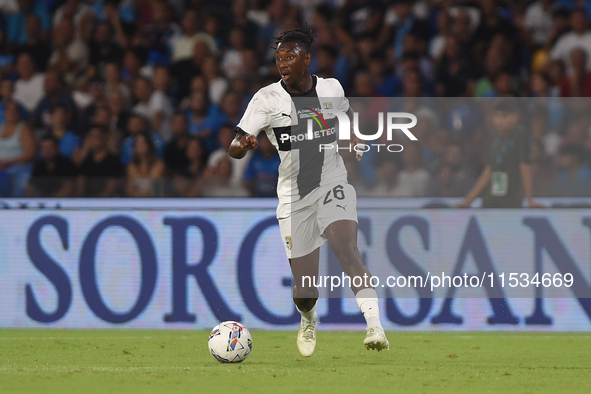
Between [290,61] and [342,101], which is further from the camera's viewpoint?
[342,101]

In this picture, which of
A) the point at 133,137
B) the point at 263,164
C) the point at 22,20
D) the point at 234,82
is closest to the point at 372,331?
the point at 263,164

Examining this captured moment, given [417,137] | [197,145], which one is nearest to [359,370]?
[417,137]

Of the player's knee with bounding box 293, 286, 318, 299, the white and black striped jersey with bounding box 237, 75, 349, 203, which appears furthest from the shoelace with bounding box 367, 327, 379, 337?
the white and black striped jersey with bounding box 237, 75, 349, 203

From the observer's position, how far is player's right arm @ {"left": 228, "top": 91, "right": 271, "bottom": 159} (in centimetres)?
604

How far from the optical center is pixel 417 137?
29.9ft

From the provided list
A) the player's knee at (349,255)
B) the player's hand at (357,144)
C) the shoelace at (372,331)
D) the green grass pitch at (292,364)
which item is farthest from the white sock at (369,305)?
the player's hand at (357,144)

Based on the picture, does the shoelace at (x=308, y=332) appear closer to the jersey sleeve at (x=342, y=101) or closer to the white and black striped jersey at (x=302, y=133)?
the white and black striped jersey at (x=302, y=133)

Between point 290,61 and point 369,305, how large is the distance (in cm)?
180

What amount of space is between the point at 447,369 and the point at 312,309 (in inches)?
46.1

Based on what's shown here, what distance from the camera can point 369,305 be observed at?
5.93 metres

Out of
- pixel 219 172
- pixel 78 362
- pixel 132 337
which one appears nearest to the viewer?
pixel 78 362

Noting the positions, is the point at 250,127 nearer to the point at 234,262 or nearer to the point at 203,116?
the point at 234,262

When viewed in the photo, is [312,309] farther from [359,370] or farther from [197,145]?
[197,145]

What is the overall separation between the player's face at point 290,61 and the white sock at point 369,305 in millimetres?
1605
